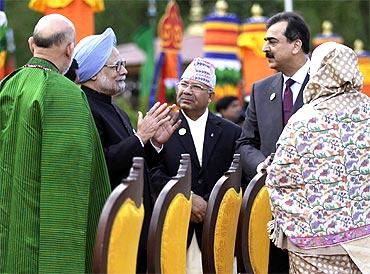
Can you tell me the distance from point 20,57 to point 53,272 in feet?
113

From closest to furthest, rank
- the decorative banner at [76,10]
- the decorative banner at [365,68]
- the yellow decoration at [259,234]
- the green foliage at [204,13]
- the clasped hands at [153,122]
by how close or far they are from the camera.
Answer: the clasped hands at [153,122], the yellow decoration at [259,234], the decorative banner at [76,10], the decorative banner at [365,68], the green foliage at [204,13]

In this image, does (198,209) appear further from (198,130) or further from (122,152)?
(122,152)

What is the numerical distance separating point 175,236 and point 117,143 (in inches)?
34.2

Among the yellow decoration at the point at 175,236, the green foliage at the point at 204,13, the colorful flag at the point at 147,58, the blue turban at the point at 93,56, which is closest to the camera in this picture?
the yellow decoration at the point at 175,236

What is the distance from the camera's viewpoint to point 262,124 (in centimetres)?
695

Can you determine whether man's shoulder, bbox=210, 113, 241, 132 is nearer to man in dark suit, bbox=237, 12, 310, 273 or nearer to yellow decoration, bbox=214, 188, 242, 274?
man in dark suit, bbox=237, 12, 310, 273

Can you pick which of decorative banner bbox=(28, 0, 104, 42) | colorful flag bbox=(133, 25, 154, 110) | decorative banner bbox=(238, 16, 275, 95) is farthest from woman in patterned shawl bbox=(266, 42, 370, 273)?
colorful flag bbox=(133, 25, 154, 110)

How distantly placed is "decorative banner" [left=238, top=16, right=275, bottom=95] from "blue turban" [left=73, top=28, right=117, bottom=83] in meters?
6.85

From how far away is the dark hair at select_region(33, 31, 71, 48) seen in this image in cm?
557

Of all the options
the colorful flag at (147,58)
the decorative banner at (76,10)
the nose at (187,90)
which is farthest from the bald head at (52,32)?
the colorful flag at (147,58)

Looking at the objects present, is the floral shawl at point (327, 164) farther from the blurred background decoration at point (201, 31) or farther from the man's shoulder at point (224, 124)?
the blurred background decoration at point (201, 31)

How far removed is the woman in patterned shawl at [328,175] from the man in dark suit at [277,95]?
50.9 inches

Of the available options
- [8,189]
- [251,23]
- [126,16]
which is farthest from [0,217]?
[126,16]

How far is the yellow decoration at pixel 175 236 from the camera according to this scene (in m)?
5.21
